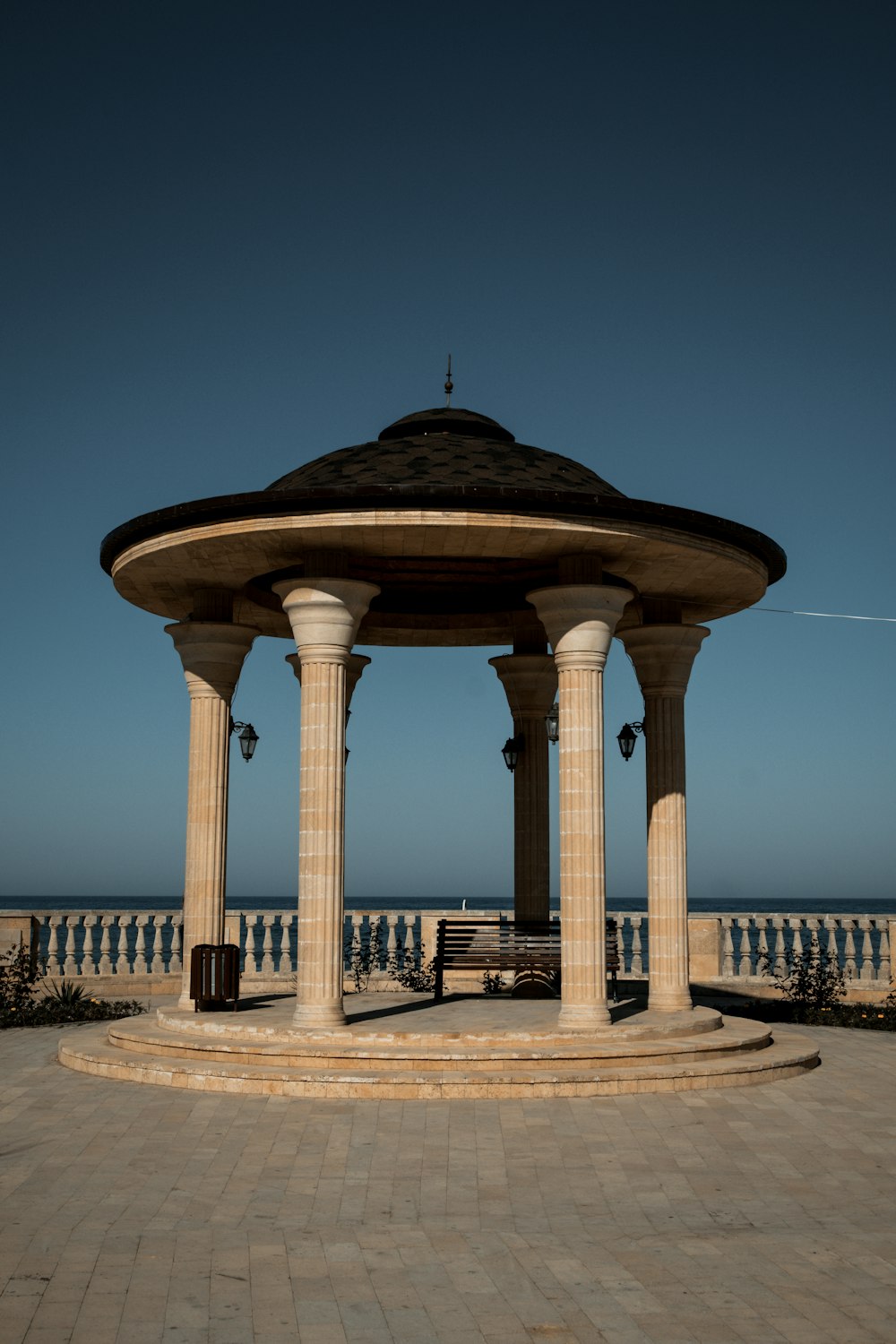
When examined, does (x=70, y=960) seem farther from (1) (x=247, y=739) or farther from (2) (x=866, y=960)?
(2) (x=866, y=960)

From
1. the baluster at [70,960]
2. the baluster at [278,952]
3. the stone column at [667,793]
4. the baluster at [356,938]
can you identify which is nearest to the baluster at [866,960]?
the stone column at [667,793]

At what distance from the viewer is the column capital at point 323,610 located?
15.1 meters

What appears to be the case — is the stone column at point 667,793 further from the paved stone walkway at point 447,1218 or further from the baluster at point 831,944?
the baluster at point 831,944

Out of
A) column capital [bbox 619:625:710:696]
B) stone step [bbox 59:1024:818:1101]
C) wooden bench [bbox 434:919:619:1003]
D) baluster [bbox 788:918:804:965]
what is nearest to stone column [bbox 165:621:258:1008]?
stone step [bbox 59:1024:818:1101]

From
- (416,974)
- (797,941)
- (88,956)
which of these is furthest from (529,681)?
(88,956)

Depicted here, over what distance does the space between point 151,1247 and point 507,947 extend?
32.9ft

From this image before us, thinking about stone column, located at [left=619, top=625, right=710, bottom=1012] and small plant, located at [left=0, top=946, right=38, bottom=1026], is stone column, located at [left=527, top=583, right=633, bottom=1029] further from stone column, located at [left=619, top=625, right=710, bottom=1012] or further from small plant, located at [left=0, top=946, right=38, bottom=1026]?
small plant, located at [left=0, top=946, right=38, bottom=1026]

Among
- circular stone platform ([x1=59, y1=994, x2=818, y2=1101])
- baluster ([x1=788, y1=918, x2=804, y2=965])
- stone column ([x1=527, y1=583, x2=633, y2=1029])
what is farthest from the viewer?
baluster ([x1=788, y1=918, x2=804, y2=965])

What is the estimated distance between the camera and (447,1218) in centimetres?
926

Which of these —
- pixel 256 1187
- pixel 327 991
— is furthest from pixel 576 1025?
pixel 256 1187

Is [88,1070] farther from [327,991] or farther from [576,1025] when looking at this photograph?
[576,1025]

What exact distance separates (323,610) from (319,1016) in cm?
450

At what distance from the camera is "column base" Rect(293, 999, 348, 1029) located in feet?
47.4

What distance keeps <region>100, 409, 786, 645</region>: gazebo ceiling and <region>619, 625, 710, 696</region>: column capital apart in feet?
1.66
